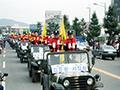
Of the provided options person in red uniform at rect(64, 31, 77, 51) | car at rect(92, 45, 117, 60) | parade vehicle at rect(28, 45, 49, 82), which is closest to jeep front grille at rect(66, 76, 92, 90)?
person in red uniform at rect(64, 31, 77, 51)

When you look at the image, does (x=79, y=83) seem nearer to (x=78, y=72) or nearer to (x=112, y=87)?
(x=78, y=72)

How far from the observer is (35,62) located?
20.7 meters

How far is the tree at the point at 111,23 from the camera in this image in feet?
202

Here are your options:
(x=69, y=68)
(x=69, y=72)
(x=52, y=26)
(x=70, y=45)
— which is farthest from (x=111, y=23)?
(x=69, y=72)

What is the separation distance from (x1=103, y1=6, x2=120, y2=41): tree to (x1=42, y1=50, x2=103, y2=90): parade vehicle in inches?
1923

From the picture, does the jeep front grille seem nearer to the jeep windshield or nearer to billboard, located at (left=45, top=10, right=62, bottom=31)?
the jeep windshield

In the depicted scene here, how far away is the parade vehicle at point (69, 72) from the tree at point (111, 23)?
48834mm

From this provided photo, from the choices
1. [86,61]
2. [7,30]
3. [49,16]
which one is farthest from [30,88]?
[7,30]

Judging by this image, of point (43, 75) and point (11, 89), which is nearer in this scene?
point (43, 75)

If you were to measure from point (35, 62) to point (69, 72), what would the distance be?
8269 mm

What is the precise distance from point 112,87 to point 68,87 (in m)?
6.06

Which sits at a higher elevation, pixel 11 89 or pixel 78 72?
pixel 78 72

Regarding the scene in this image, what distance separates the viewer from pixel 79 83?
11945mm

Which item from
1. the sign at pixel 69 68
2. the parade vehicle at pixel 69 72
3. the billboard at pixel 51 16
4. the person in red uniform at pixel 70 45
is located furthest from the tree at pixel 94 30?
the sign at pixel 69 68
